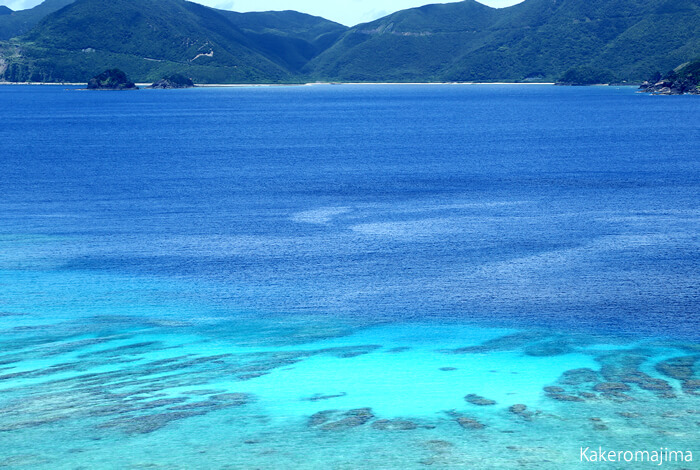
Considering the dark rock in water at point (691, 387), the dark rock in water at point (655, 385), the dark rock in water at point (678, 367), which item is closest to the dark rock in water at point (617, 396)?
the dark rock in water at point (655, 385)

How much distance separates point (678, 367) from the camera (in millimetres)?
32500

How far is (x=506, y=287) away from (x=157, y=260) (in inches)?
880

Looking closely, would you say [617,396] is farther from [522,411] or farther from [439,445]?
[439,445]

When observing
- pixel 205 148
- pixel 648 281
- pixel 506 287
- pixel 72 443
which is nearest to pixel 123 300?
pixel 72 443

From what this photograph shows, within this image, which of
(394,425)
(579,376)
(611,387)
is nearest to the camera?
(394,425)

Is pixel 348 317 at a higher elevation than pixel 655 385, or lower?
lower

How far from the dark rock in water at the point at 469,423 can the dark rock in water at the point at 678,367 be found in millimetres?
9256

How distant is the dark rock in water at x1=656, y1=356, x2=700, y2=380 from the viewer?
103 feet

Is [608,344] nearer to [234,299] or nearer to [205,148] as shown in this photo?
[234,299]

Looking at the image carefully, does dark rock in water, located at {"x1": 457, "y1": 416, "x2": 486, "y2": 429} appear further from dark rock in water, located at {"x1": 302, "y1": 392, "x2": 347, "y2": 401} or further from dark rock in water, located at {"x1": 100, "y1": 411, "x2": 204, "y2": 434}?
dark rock in water, located at {"x1": 100, "y1": 411, "x2": 204, "y2": 434}

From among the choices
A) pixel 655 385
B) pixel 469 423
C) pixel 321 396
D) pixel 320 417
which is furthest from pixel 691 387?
pixel 320 417

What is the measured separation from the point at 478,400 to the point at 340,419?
540 centimetres

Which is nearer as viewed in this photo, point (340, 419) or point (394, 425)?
point (394, 425)

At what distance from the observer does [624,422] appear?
2684cm
